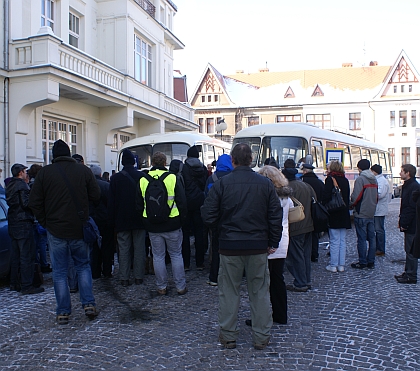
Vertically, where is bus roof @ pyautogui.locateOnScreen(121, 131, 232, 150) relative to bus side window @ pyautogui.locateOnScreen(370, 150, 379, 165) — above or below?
above

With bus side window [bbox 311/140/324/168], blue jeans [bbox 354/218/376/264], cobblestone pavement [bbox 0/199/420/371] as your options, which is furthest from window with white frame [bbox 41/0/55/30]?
blue jeans [bbox 354/218/376/264]

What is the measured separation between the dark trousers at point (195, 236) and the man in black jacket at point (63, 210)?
272 centimetres

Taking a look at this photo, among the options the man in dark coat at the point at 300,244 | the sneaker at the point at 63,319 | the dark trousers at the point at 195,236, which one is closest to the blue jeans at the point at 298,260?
the man in dark coat at the point at 300,244

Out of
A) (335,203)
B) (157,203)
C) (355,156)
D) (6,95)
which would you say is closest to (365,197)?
(335,203)

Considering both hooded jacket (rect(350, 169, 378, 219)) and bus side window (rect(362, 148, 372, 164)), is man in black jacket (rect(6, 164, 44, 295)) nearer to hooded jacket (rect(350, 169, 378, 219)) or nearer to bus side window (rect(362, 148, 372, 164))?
hooded jacket (rect(350, 169, 378, 219))

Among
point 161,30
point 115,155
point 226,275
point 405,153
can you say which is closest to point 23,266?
point 226,275

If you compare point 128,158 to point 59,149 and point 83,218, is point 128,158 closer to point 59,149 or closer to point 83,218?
point 59,149

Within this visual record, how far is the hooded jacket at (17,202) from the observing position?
21.5 ft

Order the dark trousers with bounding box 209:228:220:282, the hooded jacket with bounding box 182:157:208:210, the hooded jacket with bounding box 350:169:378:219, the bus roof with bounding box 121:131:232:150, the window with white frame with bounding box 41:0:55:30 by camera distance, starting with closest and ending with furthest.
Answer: the dark trousers with bounding box 209:228:220:282
the hooded jacket with bounding box 182:157:208:210
the hooded jacket with bounding box 350:169:378:219
the bus roof with bounding box 121:131:232:150
the window with white frame with bounding box 41:0:55:30

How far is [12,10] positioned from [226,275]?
12.3 meters

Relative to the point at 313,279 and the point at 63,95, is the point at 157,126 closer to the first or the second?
the point at 63,95

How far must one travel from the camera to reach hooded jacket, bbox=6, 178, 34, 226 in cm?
656

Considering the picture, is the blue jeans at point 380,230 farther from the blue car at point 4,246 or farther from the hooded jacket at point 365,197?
the blue car at point 4,246

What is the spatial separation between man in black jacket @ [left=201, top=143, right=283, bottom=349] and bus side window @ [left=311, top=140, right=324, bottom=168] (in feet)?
33.0
